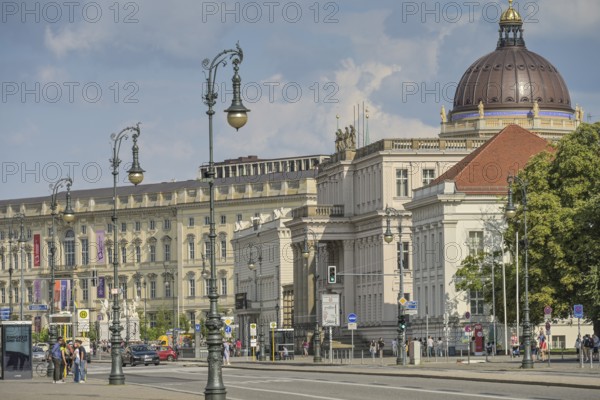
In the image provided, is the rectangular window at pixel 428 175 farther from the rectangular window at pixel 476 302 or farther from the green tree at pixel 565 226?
the green tree at pixel 565 226

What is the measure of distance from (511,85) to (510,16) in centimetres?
978

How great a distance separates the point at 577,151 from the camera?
3964 inches

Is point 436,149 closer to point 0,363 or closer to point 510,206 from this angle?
point 510,206

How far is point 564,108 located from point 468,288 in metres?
43.3

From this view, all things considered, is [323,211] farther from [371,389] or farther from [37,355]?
[371,389]

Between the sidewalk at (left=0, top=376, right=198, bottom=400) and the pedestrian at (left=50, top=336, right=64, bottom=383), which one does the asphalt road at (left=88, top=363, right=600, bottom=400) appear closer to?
the sidewalk at (left=0, top=376, right=198, bottom=400)

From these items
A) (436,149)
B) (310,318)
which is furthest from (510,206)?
(310,318)

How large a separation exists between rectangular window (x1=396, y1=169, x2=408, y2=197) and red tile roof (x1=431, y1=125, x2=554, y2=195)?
9256 millimetres

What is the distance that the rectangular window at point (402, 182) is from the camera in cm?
14325

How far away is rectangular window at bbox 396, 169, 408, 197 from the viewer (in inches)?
5640

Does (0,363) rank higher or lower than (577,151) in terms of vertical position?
lower

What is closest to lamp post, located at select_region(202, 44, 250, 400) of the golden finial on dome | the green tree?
the green tree

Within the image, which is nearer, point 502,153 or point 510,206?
point 510,206

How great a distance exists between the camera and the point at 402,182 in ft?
471
